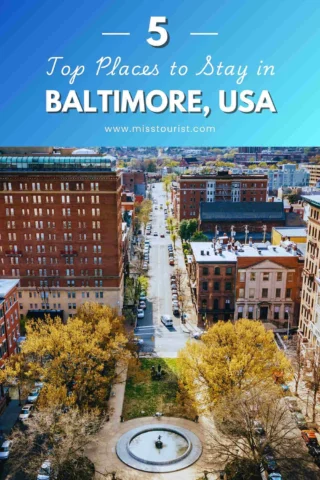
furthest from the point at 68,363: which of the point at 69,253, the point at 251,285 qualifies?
the point at 251,285

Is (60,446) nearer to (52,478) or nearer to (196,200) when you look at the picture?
(52,478)

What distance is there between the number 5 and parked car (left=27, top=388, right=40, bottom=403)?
44.7 m

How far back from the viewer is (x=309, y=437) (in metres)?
47.1

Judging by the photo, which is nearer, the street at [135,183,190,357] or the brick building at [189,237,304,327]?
the street at [135,183,190,357]

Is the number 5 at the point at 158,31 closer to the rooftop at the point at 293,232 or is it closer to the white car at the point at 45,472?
the white car at the point at 45,472

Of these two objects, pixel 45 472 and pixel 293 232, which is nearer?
pixel 45 472

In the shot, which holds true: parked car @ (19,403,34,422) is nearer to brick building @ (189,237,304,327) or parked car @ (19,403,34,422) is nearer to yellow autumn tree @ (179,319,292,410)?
yellow autumn tree @ (179,319,292,410)

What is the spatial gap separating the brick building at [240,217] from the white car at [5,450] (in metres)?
89.6

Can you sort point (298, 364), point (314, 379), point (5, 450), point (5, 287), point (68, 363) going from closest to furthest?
1. point (5, 450)
2. point (68, 363)
3. point (314, 379)
4. point (298, 364)
5. point (5, 287)

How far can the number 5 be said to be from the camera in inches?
1177

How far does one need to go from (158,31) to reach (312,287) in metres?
47.4

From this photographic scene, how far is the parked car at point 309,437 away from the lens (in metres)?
46.6

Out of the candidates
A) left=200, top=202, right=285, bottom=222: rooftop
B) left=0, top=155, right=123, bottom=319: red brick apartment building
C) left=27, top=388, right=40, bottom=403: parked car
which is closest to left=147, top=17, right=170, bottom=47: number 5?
left=0, top=155, right=123, bottom=319: red brick apartment building

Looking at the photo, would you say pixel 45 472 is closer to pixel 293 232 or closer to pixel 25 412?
pixel 25 412
